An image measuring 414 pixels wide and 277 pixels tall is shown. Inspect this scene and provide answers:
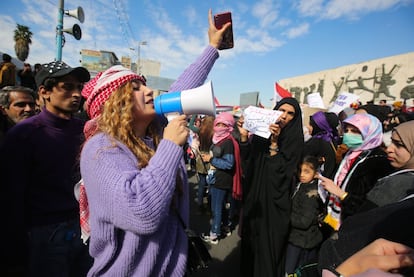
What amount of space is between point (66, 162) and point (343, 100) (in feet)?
17.8

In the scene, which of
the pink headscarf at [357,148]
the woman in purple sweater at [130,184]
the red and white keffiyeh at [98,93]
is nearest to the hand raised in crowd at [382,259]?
the woman in purple sweater at [130,184]

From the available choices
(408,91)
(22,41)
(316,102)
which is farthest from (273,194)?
(22,41)

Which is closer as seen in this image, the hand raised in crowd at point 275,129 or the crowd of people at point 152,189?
the crowd of people at point 152,189

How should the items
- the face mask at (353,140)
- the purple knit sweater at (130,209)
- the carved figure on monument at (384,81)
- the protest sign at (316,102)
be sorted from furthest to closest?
the carved figure on monument at (384,81) → the protest sign at (316,102) → the face mask at (353,140) → the purple knit sweater at (130,209)

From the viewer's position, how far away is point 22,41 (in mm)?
14672

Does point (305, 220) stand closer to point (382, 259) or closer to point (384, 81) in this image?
point (382, 259)

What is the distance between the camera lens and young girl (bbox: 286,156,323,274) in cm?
231

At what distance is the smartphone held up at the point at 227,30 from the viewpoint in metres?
1.65

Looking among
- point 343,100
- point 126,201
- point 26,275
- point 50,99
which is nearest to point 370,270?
point 126,201

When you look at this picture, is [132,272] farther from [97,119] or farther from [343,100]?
[343,100]

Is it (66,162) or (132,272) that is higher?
(66,162)

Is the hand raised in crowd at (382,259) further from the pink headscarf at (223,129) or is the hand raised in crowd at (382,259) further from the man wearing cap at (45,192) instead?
the pink headscarf at (223,129)

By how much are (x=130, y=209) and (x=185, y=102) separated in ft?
2.01

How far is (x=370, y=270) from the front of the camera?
0.55 m
